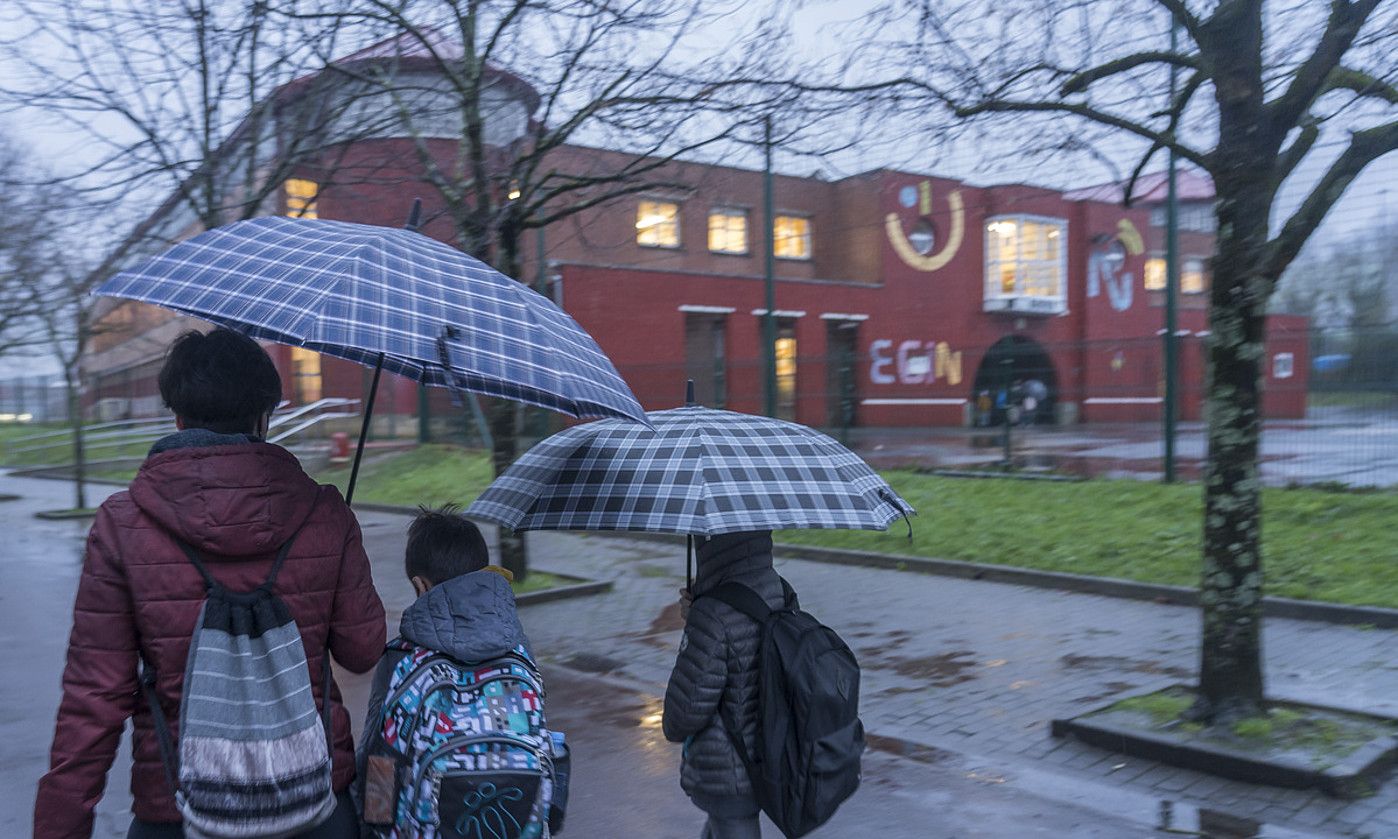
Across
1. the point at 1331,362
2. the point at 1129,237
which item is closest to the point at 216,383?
the point at 1331,362

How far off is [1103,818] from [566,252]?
2180 cm

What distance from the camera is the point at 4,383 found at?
151 ft

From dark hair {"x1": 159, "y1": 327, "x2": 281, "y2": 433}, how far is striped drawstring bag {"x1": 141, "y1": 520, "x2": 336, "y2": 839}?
1.04 ft

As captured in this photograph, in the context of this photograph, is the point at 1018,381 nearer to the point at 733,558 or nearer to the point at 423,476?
the point at 423,476

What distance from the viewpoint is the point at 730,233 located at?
100 feet

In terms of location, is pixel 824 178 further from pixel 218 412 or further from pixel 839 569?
pixel 218 412

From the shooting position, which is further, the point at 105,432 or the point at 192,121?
the point at 105,432

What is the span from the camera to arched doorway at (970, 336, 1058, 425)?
15.4 metres

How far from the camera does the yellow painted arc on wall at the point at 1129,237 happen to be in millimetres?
35875

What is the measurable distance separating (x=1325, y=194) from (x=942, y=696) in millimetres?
3495

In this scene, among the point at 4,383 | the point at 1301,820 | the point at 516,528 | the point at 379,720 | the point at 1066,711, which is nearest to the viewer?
the point at 379,720

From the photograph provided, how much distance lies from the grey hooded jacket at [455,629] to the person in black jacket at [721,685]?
2.51ft

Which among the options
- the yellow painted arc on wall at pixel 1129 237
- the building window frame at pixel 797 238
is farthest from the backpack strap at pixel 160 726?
the yellow painted arc on wall at pixel 1129 237

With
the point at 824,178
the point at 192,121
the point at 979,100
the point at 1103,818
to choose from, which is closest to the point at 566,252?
the point at 192,121
